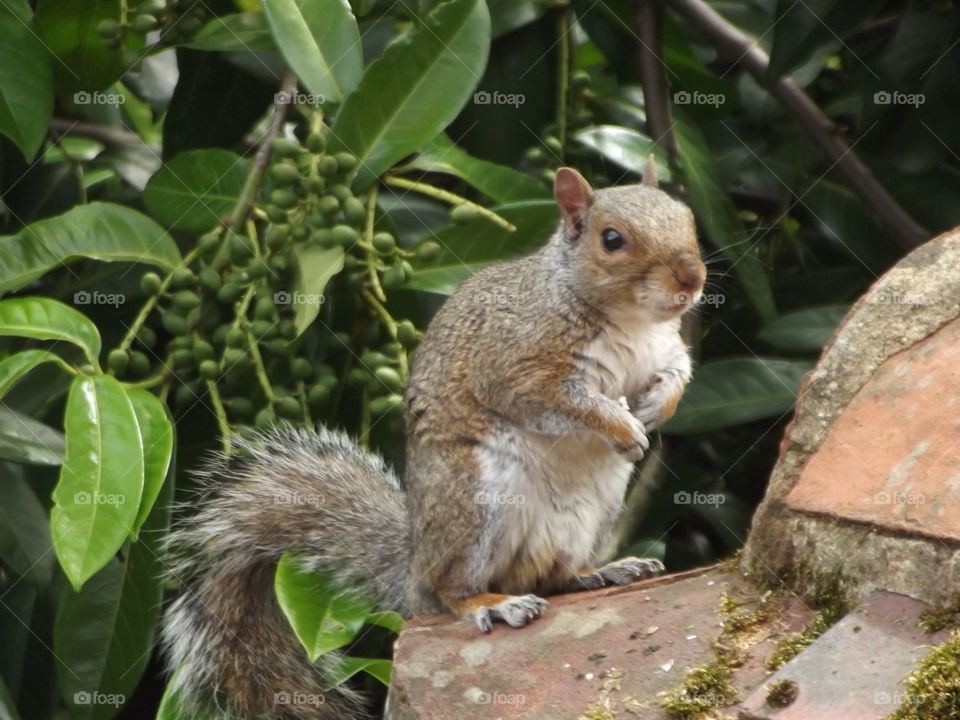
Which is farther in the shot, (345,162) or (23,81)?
(23,81)

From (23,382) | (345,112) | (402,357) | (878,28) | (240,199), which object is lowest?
(23,382)

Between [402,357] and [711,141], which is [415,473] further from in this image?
[711,141]

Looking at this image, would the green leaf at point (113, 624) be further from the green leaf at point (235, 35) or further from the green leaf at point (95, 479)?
the green leaf at point (235, 35)

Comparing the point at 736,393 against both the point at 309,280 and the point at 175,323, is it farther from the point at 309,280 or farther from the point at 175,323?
the point at 175,323

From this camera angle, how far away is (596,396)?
2666mm

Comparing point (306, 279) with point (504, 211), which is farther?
point (504, 211)

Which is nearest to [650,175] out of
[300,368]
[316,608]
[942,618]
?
[300,368]

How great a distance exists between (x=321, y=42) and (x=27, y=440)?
1.13m

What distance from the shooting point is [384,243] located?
2.86 metres

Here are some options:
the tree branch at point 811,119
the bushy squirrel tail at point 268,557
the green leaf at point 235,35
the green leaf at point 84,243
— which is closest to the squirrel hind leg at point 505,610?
the bushy squirrel tail at point 268,557

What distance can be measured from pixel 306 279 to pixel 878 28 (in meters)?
1.78

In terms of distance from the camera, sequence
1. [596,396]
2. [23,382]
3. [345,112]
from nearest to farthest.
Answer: [596,396] < [345,112] < [23,382]

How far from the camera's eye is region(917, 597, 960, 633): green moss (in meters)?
1.70

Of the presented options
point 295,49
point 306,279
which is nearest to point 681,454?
point 306,279
